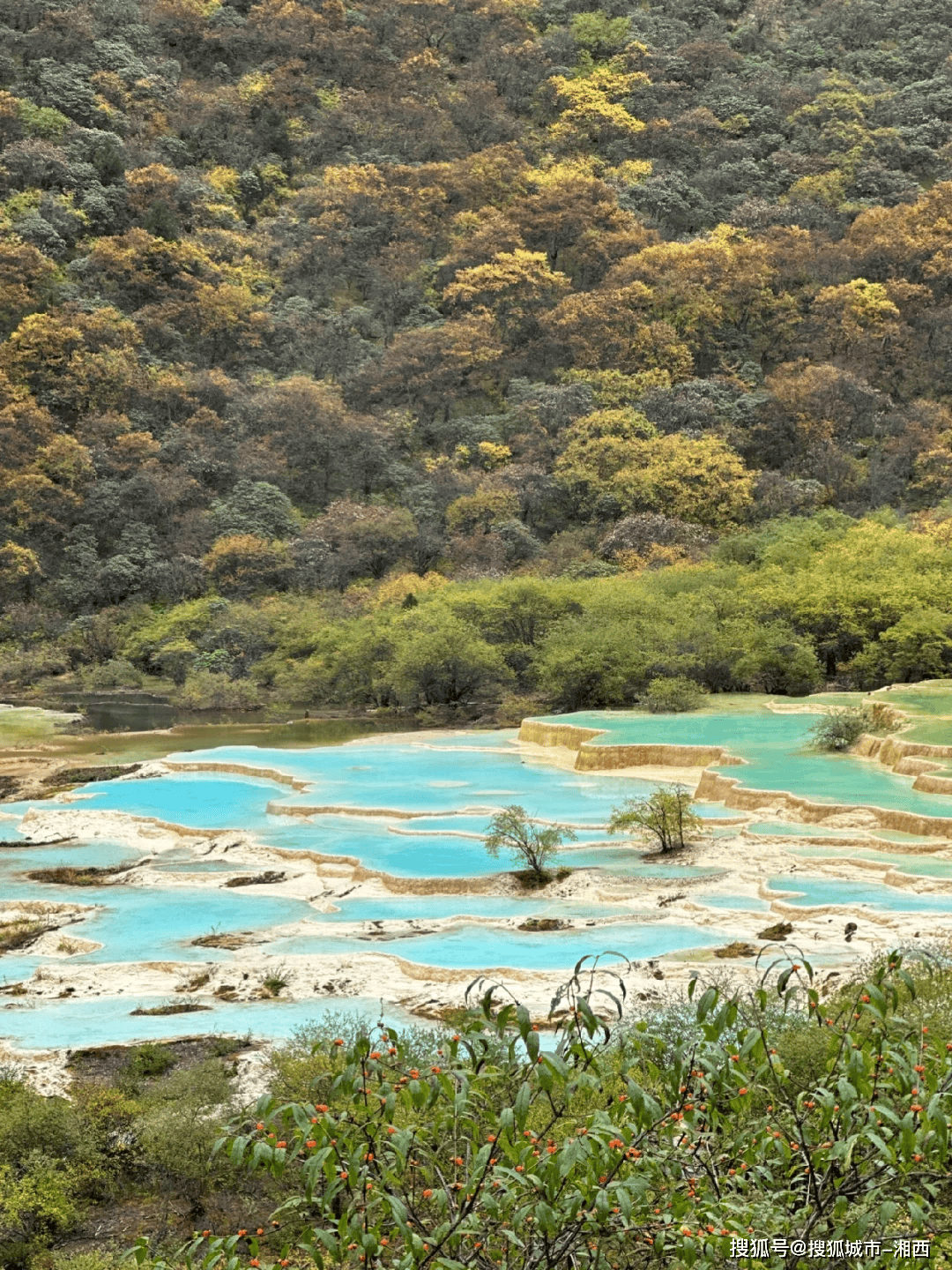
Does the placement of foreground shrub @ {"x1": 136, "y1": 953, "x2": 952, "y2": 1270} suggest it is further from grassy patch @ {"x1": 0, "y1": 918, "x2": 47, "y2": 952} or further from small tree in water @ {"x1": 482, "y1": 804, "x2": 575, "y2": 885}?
small tree in water @ {"x1": 482, "y1": 804, "x2": 575, "y2": 885}

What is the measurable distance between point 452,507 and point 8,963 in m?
27.4

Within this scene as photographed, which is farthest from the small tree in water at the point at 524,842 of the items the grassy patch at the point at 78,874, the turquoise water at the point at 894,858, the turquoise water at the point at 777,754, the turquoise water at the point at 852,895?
the grassy patch at the point at 78,874

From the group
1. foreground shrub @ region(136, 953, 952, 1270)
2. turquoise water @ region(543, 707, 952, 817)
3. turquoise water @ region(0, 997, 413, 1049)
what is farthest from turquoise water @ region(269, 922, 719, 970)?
foreground shrub @ region(136, 953, 952, 1270)

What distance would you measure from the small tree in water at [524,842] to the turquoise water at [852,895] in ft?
8.07

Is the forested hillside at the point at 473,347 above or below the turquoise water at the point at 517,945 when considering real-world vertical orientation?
above

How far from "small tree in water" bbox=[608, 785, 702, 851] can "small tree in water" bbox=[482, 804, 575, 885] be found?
0.89m

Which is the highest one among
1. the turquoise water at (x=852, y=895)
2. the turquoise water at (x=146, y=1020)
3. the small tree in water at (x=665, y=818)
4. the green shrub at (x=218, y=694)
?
the green shrub at (x=218, y=694)

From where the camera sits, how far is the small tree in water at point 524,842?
1428cm

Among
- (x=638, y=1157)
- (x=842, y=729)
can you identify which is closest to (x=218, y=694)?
(x=842, y=729)

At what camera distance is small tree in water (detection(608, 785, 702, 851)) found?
14969 mm

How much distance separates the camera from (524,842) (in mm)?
14281

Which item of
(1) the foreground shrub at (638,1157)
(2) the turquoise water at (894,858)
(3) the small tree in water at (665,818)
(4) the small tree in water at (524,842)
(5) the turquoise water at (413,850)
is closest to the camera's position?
(1) the foreground shrub at (638,1157)

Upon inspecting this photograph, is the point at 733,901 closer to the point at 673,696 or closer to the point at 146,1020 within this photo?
the point at 146,1020

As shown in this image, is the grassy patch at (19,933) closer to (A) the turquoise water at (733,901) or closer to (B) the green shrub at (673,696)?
(A) the turquoise water at (733,901)
